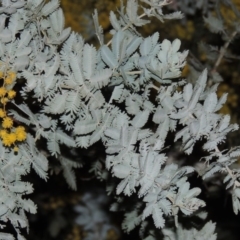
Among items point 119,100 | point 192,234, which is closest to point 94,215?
point 192,234

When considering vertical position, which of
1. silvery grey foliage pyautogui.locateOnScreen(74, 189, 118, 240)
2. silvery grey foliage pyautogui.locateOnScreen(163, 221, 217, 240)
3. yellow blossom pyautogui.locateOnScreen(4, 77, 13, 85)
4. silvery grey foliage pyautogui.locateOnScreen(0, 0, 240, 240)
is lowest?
silvery grey foliage pyautogui.locateOnScreen(74, 189, 118, 240)

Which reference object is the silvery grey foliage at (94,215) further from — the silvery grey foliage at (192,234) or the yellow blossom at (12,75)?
the yellow blossom at (12,75)

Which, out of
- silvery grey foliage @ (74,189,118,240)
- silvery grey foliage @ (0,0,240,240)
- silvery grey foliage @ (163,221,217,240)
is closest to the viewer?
silvery grey foliage @ (0,0,240,240)

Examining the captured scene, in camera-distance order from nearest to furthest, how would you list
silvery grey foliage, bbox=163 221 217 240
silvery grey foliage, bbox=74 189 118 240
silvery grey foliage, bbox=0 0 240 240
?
silvery grey foliage, bbox=0 0 240 240 → silvery grey foliage, bbox=163 221 217 240 → silvery grey foliage, bbox=74 189 118 240

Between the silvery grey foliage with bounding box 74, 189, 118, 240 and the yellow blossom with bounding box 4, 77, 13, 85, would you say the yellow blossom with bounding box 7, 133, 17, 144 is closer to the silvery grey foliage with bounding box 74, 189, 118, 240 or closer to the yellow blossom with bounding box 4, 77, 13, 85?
the yellow blossom with bounding box 4, 77, 13, 85

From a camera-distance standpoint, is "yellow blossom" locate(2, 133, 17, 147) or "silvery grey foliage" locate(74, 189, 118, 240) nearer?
"yellow blossom" locate(2, 133, 17, 147)

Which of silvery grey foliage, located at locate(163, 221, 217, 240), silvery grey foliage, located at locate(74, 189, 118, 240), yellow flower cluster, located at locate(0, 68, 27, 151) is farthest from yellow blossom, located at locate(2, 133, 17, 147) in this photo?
silvery grey foliage, located at locate(74, 189, 118, 240)

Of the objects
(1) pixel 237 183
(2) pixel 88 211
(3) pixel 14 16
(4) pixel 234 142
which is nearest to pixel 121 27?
(3) pixel 14 16

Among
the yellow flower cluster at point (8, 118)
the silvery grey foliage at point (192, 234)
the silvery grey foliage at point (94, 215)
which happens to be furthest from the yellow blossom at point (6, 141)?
the silvery grey foliage at point (94, 215)

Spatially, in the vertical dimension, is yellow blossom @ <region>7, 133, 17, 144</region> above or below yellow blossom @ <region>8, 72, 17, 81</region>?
below
